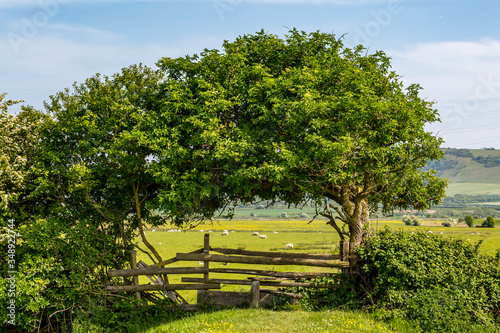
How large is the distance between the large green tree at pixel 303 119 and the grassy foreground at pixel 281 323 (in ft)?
12.6

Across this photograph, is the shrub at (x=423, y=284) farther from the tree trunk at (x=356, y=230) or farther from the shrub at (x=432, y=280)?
the tree trunk at (x=356, y=230)

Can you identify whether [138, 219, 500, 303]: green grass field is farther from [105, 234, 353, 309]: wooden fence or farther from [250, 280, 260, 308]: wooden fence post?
[250, 280, 260, 308]: wooden fence post

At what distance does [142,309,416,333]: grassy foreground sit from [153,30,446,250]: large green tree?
3.85m

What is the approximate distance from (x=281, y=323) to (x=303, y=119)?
6.41 m

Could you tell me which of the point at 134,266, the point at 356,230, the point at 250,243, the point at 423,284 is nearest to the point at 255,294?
the point at 356,230

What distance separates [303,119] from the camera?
42.0 feet

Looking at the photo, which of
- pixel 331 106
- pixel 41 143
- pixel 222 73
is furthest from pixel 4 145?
pixel 331 106

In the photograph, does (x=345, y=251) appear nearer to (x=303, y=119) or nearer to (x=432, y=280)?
(x=432, y=280)

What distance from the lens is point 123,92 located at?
14648 millimetres

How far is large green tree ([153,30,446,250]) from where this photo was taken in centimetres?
1265

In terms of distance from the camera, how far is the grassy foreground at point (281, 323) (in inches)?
415

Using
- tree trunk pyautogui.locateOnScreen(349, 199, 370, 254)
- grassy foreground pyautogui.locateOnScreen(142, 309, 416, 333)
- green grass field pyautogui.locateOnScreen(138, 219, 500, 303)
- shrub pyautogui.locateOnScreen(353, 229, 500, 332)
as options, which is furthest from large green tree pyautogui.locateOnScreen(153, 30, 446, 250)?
grassy foreground pyautogui.locateOnScreen(142, 309, 416, 333)

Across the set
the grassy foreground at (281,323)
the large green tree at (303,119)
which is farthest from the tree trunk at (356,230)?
the grassy foreground at (281,323)

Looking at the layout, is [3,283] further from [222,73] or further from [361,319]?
[361,319]
